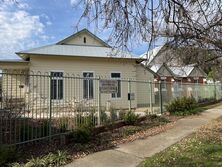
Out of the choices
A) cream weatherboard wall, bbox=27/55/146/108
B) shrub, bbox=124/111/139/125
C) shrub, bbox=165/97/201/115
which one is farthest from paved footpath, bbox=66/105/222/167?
cream weatherboard wall, bbox=27/55/146/108

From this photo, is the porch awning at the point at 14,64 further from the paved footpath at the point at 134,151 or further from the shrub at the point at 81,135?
the shrub at the point at 81,135

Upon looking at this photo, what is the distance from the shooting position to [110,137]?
10656 mm

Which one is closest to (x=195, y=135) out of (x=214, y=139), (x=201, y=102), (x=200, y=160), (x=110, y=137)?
(x=214, y=139)

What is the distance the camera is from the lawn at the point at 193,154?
7512 mm

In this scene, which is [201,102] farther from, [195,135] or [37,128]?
[37,128]

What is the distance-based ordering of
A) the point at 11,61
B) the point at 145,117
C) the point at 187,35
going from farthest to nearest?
the point at 11,61, the point at 145,117, the point at 187,35

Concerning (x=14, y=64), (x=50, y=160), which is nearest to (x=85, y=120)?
(x=50, y=160)

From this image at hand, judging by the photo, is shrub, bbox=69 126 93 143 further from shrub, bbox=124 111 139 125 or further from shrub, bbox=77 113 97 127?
shrub, bbox=124 111 139 125

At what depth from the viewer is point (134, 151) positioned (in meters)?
9.01

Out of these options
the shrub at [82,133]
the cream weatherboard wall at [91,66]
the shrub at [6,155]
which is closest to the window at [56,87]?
the shrub at [82,133]

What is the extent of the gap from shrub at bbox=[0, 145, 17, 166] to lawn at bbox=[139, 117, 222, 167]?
280 cm

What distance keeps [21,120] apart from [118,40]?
3631 mm

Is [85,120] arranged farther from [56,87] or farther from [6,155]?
[6,155]

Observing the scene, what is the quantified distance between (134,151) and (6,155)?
3.31m
